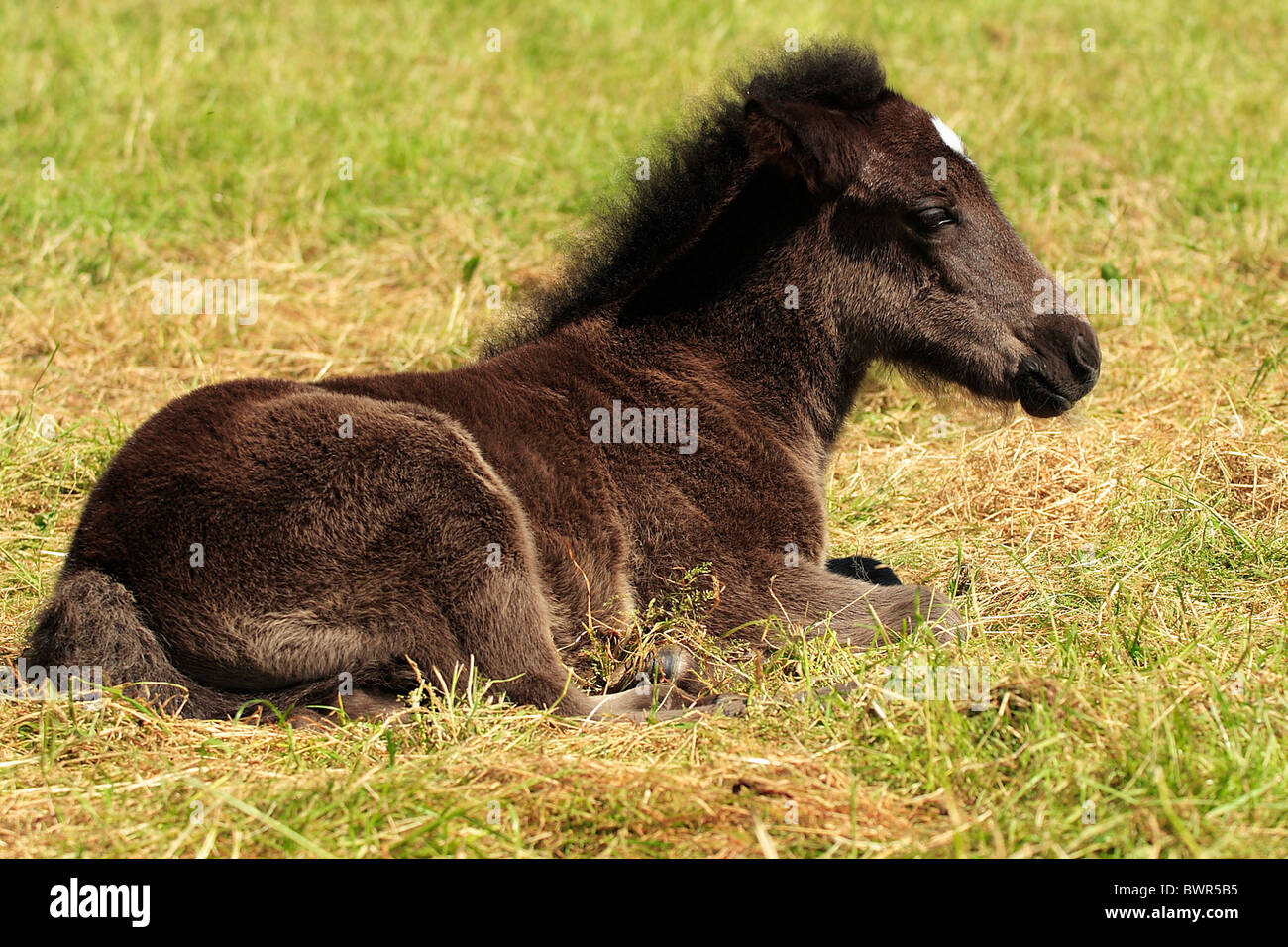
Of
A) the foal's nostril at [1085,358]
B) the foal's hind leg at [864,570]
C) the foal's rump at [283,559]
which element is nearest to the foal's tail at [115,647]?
the foal's rump at [283,559]

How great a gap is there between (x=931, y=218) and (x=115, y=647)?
3072 mm

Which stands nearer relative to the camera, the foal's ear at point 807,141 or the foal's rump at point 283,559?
the foal's rump at point 283,559

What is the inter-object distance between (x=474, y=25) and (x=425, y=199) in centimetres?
315

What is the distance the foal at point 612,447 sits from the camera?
12.1ft

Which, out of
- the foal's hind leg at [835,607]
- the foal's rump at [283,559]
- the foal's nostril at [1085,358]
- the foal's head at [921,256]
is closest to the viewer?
the foal's rump at [283,559]

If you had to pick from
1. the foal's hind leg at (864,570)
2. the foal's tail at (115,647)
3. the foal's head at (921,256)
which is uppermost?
the foal's head at (921,256)

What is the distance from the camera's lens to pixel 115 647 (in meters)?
3.66

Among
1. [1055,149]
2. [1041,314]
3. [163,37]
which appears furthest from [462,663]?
[163,37]

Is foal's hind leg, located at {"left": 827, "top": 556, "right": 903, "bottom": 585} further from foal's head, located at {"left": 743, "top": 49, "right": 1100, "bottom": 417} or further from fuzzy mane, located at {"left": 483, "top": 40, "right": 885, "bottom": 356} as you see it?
fuzzy mane, located at {"left": 483, "top": 40, "right": 885, "bottom": 356}

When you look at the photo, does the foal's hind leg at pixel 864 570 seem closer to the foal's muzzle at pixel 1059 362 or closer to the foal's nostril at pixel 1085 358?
the foal's muzzle at pixel 1059 362

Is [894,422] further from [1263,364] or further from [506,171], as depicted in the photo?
[506,171]

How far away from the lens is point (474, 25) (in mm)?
10562

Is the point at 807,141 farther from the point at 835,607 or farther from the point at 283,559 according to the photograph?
the point at 283,559

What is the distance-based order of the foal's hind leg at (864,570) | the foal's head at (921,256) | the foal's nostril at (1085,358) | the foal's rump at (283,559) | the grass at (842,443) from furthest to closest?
1. the foal's hind leg at (864,570)
2. the foal's nostril at (1085,358)
3. the foal's head at (921,256)
4. the foal's rump at (283,559)
5. the grass at (842,443)
